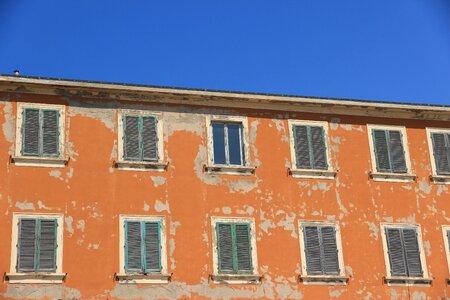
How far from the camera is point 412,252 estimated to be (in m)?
25.5

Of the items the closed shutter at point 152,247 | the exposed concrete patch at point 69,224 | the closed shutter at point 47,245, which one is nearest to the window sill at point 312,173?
the closed shutter at point 152,247

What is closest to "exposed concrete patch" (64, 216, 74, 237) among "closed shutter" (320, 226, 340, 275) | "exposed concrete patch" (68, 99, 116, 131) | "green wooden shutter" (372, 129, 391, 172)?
"exposed concrete patch" (68, 99, 116, 131)

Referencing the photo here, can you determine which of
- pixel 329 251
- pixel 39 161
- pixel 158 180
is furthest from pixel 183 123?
pixel 329 251

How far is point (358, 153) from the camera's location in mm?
26500

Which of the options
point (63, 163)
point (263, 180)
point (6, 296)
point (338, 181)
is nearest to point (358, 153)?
point (338, 181)

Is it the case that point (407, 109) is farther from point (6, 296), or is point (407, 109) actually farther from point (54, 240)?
point (6, 296)

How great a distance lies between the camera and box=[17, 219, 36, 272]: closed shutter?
21.9 metres

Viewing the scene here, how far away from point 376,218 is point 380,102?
4.02 meters

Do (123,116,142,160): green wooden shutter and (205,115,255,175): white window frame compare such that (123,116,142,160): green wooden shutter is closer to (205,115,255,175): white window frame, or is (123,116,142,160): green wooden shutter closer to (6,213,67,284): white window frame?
(205,115,255,175): white window frame

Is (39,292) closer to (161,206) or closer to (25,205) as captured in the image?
(25,205)

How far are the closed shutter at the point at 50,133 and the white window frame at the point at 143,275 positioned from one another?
9.43 feet

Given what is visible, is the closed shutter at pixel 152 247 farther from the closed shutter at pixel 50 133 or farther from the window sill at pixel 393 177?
the window sill at pixel 393 177

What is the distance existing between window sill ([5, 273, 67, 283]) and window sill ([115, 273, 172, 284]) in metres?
1.61

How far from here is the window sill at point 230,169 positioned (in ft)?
80.9
